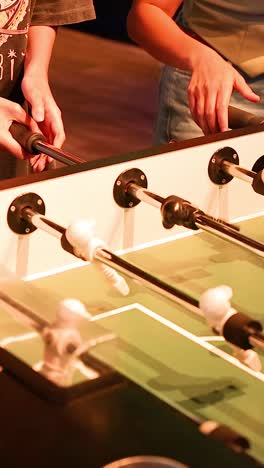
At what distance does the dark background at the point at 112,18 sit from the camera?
279 inches

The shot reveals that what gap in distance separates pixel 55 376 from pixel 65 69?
5391mm

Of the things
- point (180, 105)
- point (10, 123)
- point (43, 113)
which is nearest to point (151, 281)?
point (10, 123)

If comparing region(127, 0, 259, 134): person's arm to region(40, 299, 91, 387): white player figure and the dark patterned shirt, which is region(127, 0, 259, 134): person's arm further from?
region(40, 299, 91, 387): white player figure

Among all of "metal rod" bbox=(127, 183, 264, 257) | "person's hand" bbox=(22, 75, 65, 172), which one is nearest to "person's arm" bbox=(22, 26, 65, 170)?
"person's hand" bbox=(22, 75, 65, 172)

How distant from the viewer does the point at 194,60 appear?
2414mm

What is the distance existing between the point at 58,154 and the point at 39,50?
59 cm

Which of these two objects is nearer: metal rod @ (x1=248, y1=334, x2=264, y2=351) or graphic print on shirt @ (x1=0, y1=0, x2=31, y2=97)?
metal rod @ (x1=248, y1=334, x2=264, y2=351)

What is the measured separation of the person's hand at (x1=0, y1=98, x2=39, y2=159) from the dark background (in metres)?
4.98

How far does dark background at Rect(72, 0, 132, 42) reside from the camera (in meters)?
7.07

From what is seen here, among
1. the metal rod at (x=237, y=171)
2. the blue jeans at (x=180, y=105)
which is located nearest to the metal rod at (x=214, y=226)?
the metal rod at (x=237, y=171)

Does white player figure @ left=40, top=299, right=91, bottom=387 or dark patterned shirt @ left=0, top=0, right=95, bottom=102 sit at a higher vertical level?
dark patterned shirt @ left=0, top=0, right=95, bottom=102

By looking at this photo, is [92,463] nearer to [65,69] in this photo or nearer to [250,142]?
[250,142]

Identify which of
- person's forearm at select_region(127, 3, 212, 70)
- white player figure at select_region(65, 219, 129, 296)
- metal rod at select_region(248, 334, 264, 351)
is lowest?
metal rod at select_region(248, 334, 264, 351)

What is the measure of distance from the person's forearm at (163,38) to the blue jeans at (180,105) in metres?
0.13
